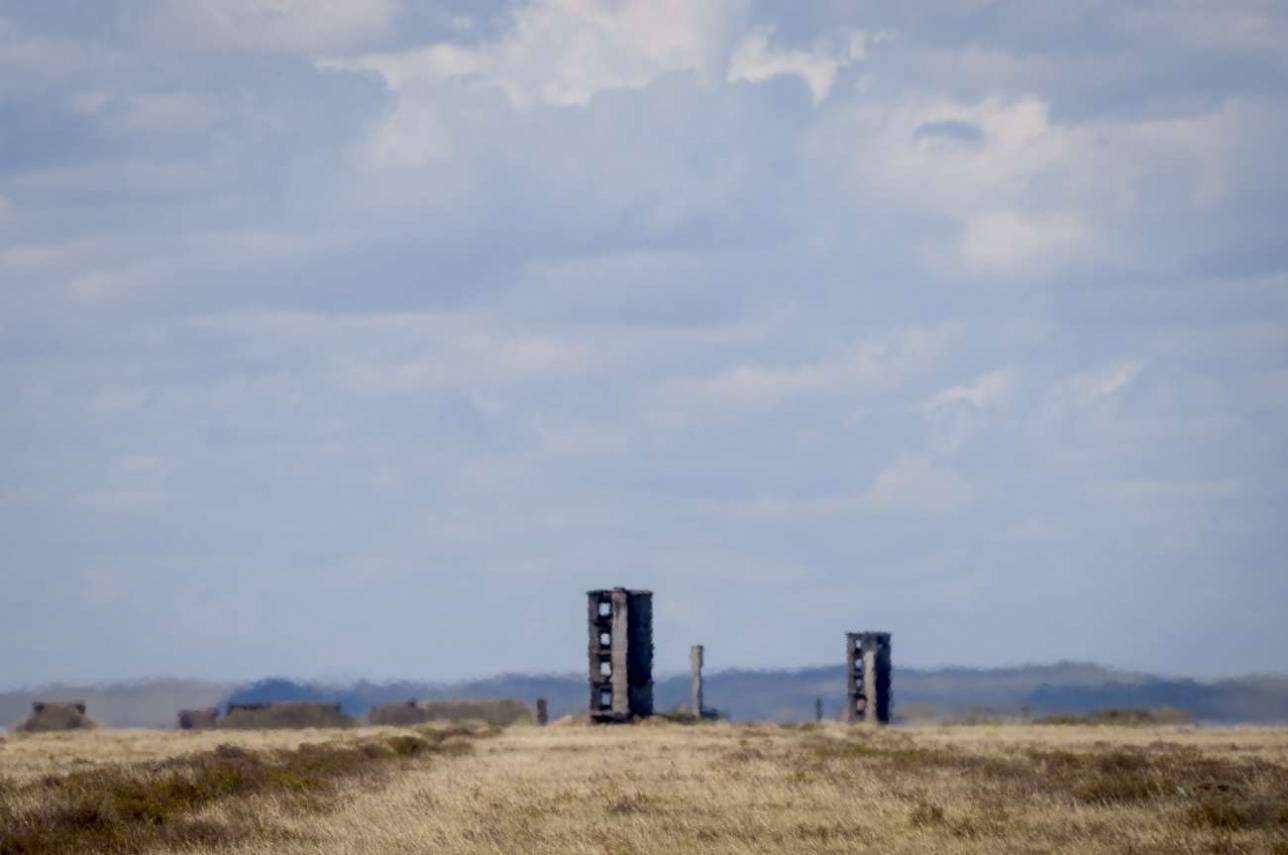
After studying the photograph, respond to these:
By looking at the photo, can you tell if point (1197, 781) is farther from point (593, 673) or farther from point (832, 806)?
point (593, 673)

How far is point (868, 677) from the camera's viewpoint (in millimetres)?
73875

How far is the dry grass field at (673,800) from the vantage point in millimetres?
20906

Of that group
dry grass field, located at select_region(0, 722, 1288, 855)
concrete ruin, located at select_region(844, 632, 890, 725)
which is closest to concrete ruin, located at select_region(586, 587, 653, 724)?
concrete ruin, located at select_region(844, 632, 890, 725)

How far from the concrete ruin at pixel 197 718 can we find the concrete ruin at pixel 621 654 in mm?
25714

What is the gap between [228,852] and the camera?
20.4 metres

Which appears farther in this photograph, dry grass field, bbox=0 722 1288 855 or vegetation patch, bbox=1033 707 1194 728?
vegetation patch, bbox=1033 707 1194 728

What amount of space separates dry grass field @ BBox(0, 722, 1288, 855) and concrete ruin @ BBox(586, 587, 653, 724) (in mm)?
25886

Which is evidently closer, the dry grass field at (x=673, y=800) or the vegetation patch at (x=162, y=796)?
the dry grass field at (x=673, y=800)

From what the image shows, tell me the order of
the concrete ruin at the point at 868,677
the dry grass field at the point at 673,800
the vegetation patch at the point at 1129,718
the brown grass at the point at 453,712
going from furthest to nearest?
the brown grass at the point at 453,712 < the concrete ruin at the point at 868,677 < the vegetation patch at the point at 1129,718 < the dry grass field at the point at 673,800

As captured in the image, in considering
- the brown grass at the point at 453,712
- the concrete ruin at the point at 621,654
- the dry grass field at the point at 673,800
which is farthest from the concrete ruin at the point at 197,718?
the dry grass field at the point at 673,800

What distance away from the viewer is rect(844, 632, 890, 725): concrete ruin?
7388 cm

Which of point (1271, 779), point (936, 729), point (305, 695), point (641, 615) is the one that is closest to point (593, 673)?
point (641, 615)

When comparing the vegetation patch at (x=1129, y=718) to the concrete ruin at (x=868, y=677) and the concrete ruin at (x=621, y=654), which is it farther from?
the concrete ruin at (x=621, y=654)

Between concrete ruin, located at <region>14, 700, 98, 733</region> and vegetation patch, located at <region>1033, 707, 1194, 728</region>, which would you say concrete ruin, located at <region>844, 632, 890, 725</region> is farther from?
concrete ruin, located at <region>14, 700, 98, 733</region>
